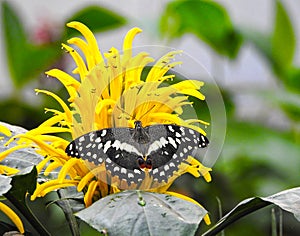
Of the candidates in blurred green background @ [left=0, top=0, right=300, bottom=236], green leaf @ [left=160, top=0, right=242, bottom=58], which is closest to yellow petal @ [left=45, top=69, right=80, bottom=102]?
blurred green background @ [left=0, top=0, right=300, bottom=236]

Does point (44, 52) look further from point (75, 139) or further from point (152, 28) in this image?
point (75, 139)

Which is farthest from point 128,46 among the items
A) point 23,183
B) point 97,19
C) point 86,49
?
point 97,19

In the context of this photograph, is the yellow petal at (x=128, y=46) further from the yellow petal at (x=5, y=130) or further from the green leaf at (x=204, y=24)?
the green leaf at (x=204, y=24)

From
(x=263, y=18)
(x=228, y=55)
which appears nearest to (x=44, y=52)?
(x=228, y=55)

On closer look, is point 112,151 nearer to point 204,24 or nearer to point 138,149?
point 138,149

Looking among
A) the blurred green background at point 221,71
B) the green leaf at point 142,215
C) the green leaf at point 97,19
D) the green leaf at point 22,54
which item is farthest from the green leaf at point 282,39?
the green leaf at point 142,215

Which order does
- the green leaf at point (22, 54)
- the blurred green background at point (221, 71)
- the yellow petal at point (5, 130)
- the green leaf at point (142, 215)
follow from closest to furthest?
1. the green leaf at point (142, 215)
2. the yellow petal at point (5, 130)
3. the blurred green background at point (221, 71)
4. the green leaf at point (22, 54)

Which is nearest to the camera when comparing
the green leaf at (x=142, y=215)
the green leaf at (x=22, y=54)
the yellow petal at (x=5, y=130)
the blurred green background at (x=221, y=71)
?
the green leaf at (x=142, y=215)
